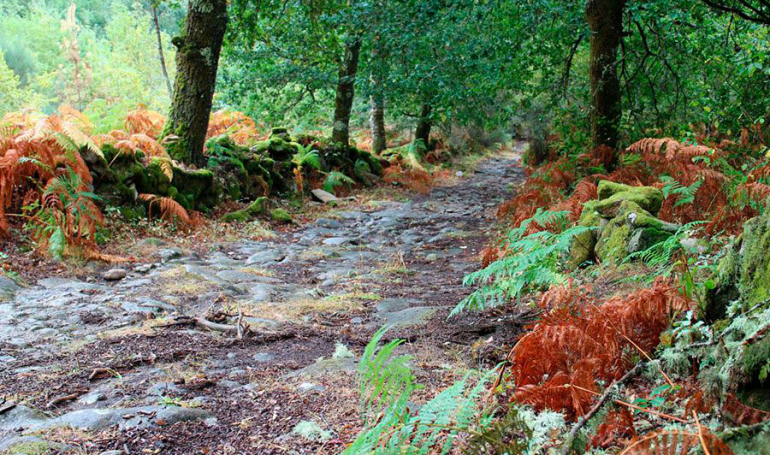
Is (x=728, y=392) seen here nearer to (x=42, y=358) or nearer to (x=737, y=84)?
(x=42, y=358)

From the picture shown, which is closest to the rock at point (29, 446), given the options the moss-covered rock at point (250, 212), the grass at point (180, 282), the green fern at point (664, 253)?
the grass at point (180, 282)

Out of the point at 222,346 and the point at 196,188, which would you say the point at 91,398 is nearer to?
the point at 222,346

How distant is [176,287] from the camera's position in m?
4.87

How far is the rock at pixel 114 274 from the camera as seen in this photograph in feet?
16.8

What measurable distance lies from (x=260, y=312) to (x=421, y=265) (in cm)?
242

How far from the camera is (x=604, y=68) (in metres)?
7.55

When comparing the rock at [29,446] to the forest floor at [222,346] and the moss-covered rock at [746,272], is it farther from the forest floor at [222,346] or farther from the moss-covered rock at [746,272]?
the moss-covered rock at [746,272]

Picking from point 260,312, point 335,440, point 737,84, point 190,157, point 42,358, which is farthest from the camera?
point 190,157

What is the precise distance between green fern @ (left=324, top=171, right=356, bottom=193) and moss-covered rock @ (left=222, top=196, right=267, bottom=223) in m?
2.50

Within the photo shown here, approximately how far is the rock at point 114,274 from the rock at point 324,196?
19.3ft

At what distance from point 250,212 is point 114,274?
3.69 m

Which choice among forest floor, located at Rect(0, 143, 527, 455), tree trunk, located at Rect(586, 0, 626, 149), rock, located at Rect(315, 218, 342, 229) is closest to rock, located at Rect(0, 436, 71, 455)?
forest floor, located at Rect(0, 143, 527, 455)

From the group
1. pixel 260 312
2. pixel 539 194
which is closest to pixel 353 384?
pixel 260 312

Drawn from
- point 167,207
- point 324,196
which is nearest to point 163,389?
point 167,207
